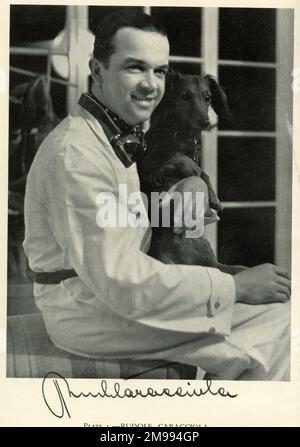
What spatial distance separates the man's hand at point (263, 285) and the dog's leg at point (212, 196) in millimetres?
170

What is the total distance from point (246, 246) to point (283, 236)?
10 centimetres

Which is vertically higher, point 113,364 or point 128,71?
point 128,71

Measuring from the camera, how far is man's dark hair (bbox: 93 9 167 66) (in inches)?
55.3

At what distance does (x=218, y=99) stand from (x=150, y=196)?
285 millimetres

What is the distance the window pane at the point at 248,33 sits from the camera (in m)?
1.46

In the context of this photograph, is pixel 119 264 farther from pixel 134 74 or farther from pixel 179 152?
pixel 134 74

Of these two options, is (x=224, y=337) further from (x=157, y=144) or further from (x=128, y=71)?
(x=128, y=71)

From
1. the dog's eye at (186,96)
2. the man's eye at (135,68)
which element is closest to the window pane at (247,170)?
the dog's eye at (186,96)

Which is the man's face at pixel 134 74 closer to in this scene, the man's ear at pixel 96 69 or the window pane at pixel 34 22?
Result: the man's ear at pixel 96 69

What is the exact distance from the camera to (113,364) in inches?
56.3

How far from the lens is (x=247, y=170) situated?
147 cm

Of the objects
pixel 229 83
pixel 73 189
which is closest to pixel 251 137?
pixel 229 83
